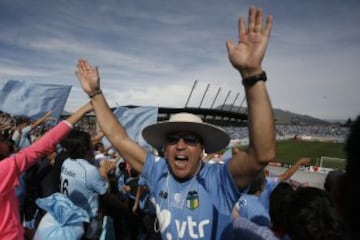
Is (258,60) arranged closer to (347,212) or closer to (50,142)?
(347,212)

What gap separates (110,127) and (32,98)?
534cm

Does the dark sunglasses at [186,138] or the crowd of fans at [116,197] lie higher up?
the dark sunglasses at [186,138]

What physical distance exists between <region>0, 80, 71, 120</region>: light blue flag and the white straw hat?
15.0ft

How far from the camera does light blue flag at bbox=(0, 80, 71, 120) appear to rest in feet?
23.1

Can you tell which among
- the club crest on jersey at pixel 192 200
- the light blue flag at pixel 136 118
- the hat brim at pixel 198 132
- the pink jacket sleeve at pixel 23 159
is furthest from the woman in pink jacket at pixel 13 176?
the light blue flag at pixel 136 118

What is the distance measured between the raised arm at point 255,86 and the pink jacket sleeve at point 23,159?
1.79 meters

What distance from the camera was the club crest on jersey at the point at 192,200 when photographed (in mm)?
2461

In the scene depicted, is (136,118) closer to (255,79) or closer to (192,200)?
(192,200)

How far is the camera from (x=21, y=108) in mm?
7551

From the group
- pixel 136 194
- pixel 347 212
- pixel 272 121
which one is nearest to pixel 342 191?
pixel 347 212

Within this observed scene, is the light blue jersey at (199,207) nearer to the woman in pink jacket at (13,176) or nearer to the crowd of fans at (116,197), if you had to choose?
the crowd of fans at (116,197)

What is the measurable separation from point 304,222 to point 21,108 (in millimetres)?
7139

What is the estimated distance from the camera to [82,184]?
4098mm

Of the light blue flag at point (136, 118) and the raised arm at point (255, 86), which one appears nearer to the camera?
the raised arm at point (255, 86)
